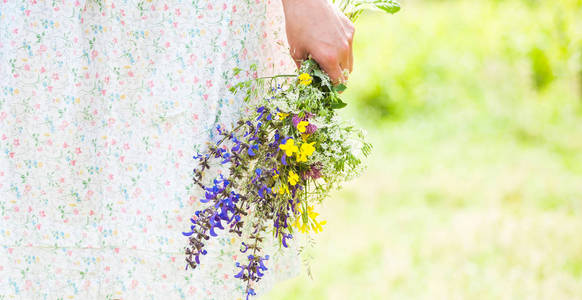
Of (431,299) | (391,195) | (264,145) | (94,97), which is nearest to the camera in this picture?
(264,145)

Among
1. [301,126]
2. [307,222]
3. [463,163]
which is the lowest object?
[307,222]

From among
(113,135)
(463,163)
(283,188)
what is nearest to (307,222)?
(283,188)

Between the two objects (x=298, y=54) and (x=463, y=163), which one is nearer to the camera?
(x=298, y=54)

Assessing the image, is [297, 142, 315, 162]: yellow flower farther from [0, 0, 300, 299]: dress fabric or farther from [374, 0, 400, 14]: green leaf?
[374, 0, 400, 14]: green leaf

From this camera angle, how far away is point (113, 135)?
4.10 feet

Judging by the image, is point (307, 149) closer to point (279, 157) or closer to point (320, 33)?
point (279, 157)

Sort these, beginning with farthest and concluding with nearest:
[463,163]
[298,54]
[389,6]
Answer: [463,163], [389,6], [298,54]

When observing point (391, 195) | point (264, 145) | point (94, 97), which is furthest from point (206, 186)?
point (391, 195)

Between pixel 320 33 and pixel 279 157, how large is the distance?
261mm

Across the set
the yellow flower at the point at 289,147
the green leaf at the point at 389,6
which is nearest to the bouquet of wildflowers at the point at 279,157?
the yellow flower at the point at 289,147

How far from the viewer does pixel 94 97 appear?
125 centimetres

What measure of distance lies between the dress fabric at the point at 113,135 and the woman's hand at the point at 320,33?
0.11 m

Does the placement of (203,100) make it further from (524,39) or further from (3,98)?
(524,39)

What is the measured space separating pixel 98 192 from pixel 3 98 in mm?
274
